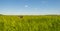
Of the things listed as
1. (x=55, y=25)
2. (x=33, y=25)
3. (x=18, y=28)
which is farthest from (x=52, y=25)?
(x=18, y=28)

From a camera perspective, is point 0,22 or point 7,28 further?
point 0,22

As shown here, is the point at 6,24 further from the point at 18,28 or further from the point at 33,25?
the point at 33,25

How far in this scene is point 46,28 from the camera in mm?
10961

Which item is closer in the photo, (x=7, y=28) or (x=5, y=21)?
(x=7, y=28)

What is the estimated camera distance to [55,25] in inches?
451

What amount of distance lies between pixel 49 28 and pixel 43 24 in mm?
490

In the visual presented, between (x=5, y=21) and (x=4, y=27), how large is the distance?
0.76 metres

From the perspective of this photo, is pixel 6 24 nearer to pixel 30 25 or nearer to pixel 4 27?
pixel 4 27

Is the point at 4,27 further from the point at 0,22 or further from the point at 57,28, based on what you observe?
the point at 57,28

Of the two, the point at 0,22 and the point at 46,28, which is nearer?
the point at 46,28

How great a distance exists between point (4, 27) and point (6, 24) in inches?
11.3

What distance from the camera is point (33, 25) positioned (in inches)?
439

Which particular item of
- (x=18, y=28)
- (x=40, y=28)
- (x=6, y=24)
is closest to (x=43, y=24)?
(x=40, y=28)

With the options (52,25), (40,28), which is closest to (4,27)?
(40,28)
